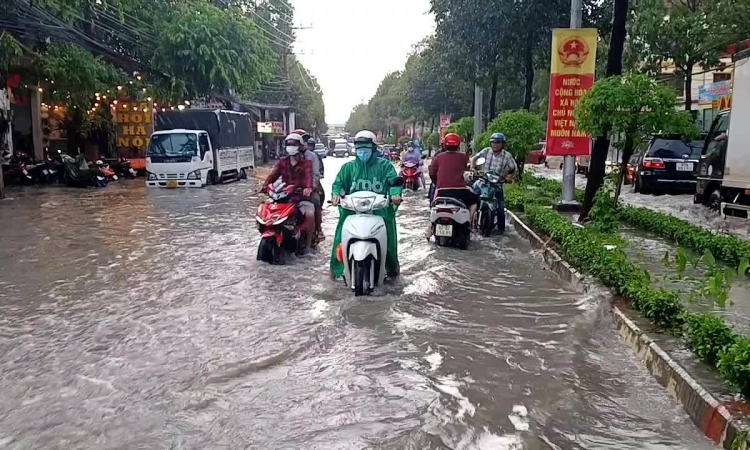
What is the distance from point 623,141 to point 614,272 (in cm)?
344

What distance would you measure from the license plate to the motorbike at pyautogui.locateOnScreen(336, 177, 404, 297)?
2614 mm

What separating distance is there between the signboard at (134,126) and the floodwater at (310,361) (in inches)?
831

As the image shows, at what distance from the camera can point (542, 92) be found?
38.6 metres

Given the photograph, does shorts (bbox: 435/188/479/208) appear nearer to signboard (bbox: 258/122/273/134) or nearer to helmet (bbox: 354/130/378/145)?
helmet (bbox: 354/130/378/145)

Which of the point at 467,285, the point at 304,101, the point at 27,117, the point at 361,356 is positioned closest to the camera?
the point at 361,356

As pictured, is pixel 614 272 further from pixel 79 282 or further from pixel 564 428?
pixel 79 282

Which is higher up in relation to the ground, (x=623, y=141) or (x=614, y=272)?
(x=623, y=141)

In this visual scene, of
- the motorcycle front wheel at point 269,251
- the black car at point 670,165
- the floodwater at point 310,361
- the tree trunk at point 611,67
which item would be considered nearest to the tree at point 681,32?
the black car at point 670,165

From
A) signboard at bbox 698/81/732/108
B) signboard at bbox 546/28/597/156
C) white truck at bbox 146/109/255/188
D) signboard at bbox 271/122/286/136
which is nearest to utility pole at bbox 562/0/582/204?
signboard at bbox 546/28/597/156

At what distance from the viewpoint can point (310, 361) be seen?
5.05 meters

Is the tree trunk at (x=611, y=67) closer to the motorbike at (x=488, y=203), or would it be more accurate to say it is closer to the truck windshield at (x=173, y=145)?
the motorbike at (x=488, y=203)

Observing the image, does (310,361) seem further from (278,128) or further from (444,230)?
(278,128)

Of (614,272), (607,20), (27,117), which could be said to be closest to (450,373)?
(614,272)

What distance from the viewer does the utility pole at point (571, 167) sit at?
1303 centimetres
